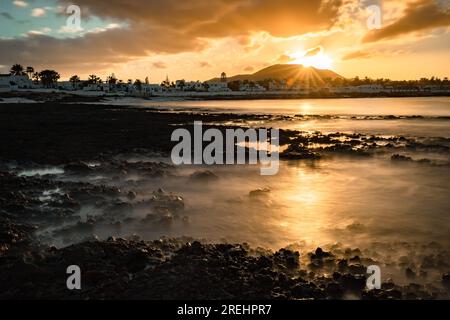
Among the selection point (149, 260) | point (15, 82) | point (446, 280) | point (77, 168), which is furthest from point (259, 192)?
point (15, 82)

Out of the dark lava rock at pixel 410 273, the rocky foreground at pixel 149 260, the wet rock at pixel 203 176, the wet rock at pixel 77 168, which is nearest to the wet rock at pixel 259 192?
the rocky foreground at pixel 149 260

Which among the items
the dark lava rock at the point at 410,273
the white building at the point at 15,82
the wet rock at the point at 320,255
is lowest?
the dark lava rock at the point at 410,273

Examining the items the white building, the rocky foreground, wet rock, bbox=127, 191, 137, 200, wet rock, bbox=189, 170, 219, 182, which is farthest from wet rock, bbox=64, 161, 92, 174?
the white building

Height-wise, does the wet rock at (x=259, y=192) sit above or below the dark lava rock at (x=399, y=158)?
below

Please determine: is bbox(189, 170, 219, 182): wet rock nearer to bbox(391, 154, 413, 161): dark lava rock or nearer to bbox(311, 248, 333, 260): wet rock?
bbox(311, 248, 333, 260): wet rock

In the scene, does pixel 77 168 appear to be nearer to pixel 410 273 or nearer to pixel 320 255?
pixel 320 255

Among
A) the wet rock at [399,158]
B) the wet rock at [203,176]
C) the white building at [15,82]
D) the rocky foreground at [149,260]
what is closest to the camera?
the rocky foreground at [149,260]

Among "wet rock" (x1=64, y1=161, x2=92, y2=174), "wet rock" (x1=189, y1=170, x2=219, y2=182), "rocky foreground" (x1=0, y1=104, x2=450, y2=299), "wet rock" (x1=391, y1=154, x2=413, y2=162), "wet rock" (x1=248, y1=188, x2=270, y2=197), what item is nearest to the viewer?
"rocky foreground" (x1=0, y1=104, x2=450, y2=299)

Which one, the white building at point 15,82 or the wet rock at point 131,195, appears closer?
the wet rock at point 131,195

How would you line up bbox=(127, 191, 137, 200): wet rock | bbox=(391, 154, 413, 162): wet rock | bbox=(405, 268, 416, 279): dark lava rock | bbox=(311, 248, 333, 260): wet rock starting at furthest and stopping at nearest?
bbox=(391, 154, 413, 162): wet rock
bbox=(127, 191, 137, 200): wet rock
bbox=(311, 248, 333, 260): wet rock
bbox=(405, 268, 416, 279): dark lava rock

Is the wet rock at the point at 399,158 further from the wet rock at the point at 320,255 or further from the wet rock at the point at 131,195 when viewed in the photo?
the wet rock at the point at 131,195

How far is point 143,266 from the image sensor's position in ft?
27.3

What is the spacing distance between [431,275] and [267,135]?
2536 cm
